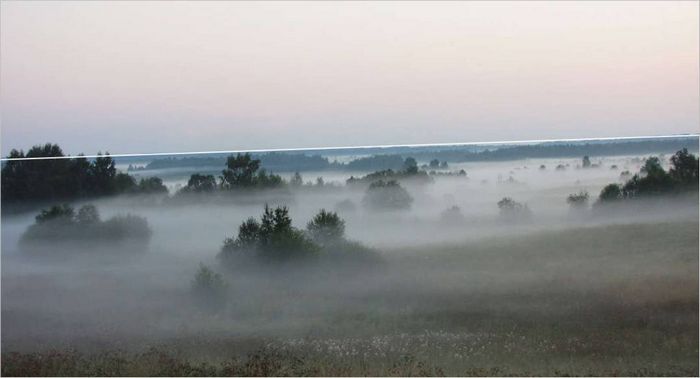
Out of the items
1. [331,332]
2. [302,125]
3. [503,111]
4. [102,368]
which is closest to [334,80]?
[302,125]

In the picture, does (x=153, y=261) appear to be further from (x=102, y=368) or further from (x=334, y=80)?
(x=334, y=80)

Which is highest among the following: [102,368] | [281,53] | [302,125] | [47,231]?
[281,53]

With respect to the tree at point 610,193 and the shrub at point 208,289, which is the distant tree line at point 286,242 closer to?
the shrub at point 208,289

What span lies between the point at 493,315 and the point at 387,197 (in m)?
0.89

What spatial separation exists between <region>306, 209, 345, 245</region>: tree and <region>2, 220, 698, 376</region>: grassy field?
8.9 inches

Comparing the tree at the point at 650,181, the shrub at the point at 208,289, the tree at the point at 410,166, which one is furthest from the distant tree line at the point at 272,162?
the tree at the point at 650,181

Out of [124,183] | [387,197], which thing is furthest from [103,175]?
[387,197]

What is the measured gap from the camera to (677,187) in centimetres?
496

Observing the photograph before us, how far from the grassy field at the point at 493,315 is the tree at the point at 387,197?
0.27 meters

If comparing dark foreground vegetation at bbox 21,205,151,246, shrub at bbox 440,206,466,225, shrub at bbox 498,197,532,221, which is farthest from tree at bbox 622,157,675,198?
dark foreground vegetation at bbox 21,205,151,246

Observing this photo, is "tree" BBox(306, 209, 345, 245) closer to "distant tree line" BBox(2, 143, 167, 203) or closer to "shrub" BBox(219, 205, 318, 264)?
"shrub" BBox(219, 205, 318, 264)

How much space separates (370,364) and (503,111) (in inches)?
64.3

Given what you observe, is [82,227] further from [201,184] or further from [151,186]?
[201,184]

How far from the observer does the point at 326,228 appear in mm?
5027
